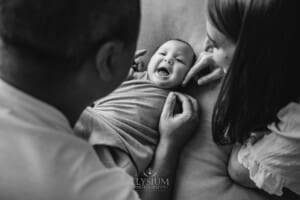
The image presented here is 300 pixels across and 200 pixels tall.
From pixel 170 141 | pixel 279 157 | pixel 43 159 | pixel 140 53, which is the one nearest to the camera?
pixel 43 159

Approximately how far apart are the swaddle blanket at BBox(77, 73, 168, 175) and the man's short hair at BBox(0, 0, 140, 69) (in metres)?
0.35

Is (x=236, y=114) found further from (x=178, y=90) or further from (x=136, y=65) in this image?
(x=136, y=65)

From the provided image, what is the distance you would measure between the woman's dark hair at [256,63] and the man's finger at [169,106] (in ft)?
0.39

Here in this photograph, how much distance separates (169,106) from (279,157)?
30cm

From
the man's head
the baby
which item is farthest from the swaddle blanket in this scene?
the man's head

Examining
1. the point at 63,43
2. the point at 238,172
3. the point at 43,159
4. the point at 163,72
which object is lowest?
the point at 238,172

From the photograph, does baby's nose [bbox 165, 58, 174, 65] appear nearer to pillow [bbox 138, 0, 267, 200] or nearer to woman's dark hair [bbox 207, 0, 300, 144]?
pillow [bbox 138, 0, 267, 200]

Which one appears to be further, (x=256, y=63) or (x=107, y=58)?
(x=256, y=63)

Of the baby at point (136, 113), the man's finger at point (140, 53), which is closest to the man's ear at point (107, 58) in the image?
the baby at point (136, 113)

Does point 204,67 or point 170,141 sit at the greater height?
point 204,67

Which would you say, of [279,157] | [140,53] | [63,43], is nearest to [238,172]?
[279,157]

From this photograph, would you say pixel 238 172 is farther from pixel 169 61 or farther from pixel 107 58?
pixel 107 58

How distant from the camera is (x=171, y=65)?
1136 mm

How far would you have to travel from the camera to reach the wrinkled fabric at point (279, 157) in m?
0.91
